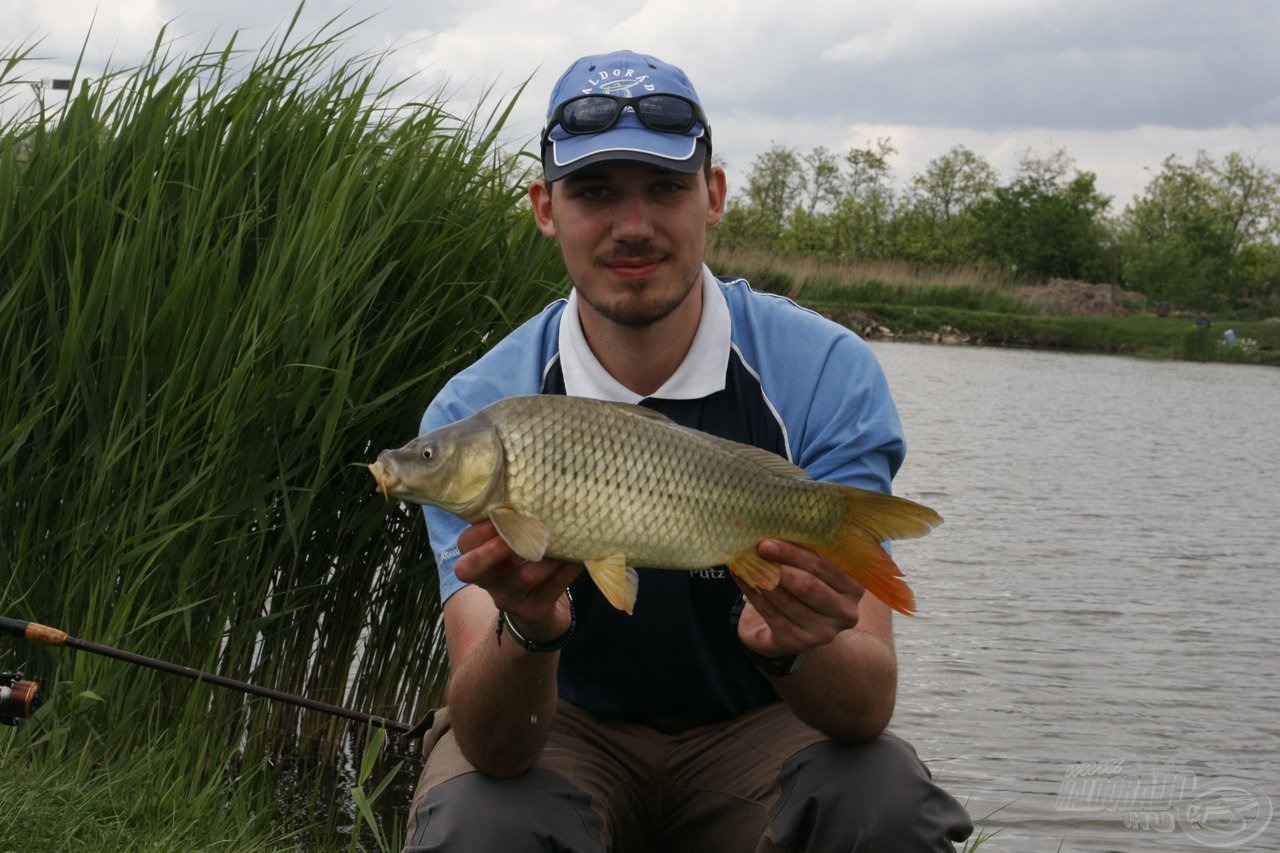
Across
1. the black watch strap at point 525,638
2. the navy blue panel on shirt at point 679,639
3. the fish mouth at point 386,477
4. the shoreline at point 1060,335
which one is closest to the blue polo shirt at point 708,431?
the navy blue panel on shirt at point 679,639

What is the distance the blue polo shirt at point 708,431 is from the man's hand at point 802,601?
35 centimetres

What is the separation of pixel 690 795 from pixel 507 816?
17.8 inches

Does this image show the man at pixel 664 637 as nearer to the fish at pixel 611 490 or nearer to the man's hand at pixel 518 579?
the man's hand at pixel 518 579

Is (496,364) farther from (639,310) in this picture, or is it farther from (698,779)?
(698,779)

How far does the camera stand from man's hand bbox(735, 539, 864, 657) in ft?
6.48

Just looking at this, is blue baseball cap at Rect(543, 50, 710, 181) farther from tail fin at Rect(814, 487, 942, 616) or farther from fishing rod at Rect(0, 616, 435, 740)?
fishing rod at Rect(0, 616, 435, 740)

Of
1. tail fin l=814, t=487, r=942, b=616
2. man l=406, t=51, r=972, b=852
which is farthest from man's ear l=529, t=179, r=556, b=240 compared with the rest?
tail fin l=814, t=487, r=942, b=616

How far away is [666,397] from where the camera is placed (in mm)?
2504

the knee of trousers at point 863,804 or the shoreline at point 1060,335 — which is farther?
the shoreline at point 1060,335

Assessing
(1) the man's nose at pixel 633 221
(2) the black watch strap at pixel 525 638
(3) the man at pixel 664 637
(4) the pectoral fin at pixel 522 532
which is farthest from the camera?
(1) the man's nose at pixel 633 221

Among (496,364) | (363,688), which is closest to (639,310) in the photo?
(496,364)

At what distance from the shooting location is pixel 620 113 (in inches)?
96.0

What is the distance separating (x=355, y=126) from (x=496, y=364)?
50.6 inches

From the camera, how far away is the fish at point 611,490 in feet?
5.92
